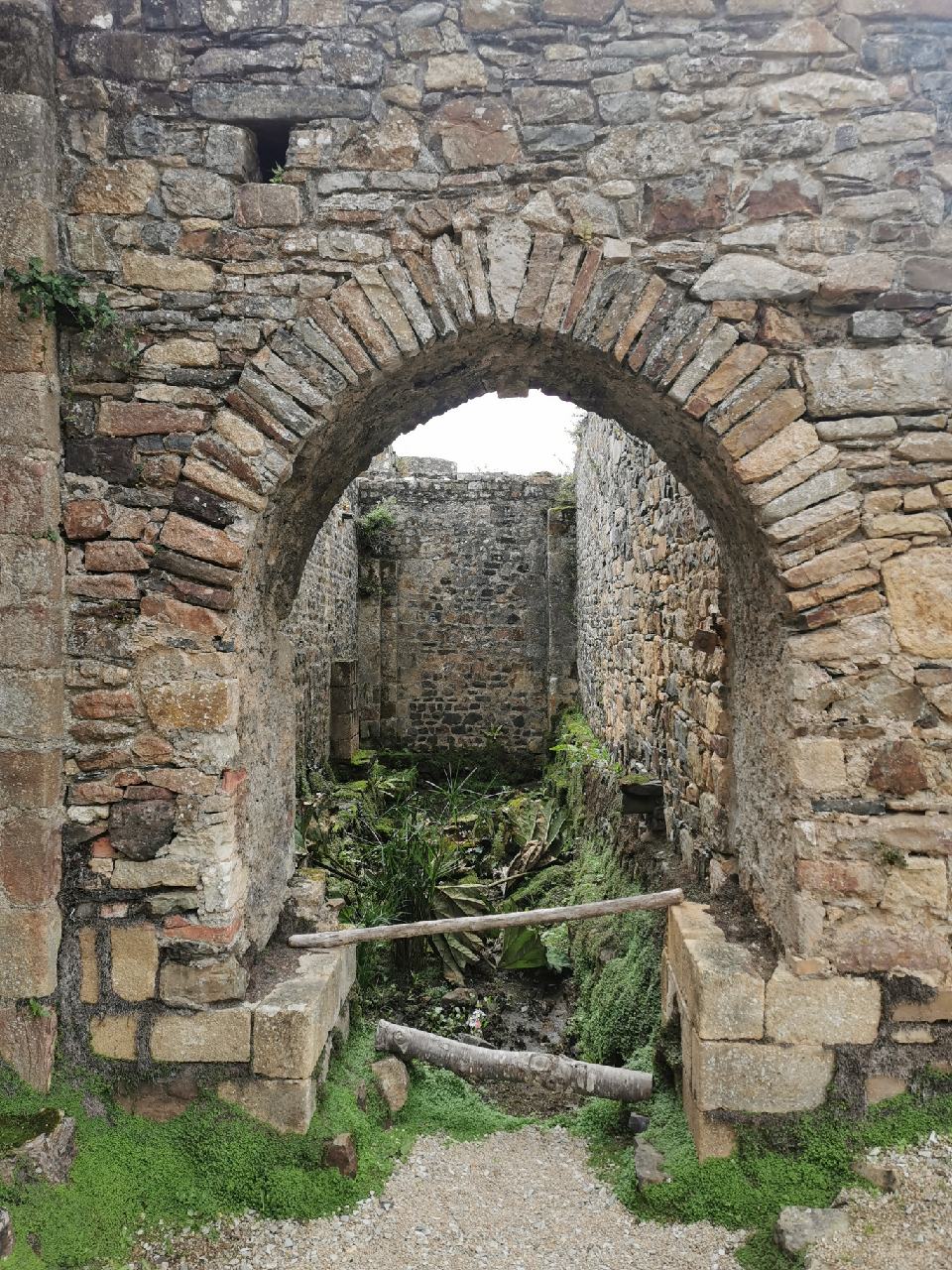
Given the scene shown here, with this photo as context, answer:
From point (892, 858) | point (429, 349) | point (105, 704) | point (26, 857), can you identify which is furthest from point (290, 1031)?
point (429, 349)

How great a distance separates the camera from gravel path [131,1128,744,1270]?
274 centimetres

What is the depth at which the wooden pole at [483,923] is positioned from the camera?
3.59 metres

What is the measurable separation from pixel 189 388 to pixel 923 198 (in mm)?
2834

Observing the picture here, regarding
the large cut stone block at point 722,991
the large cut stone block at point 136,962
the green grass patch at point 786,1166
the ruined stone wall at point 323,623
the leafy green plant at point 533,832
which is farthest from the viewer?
the ruined stone wall at point 323,623

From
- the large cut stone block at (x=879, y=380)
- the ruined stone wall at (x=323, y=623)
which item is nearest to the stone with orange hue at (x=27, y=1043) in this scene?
the large cut stone block at (x=879, y=380)

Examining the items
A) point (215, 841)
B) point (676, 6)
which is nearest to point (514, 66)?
point (676, 6)

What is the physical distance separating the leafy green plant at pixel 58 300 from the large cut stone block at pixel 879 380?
2.67m

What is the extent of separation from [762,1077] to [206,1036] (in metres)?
2.14

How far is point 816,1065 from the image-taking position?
9.51 feet

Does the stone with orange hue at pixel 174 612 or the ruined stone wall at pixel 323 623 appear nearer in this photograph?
the stone with orange hue at pixel 174 612

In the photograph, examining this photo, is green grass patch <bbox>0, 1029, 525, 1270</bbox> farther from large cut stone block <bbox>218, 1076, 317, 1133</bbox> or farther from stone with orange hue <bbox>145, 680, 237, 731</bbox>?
stone with orange hue <bbox>145, 680, 237, 731</bbox>

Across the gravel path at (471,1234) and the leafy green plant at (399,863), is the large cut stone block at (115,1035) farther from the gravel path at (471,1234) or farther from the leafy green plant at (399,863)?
the leafy green plant at (399,863)

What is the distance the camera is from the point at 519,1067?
3764 millimetres

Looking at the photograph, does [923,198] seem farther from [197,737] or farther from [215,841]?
[215,841]
